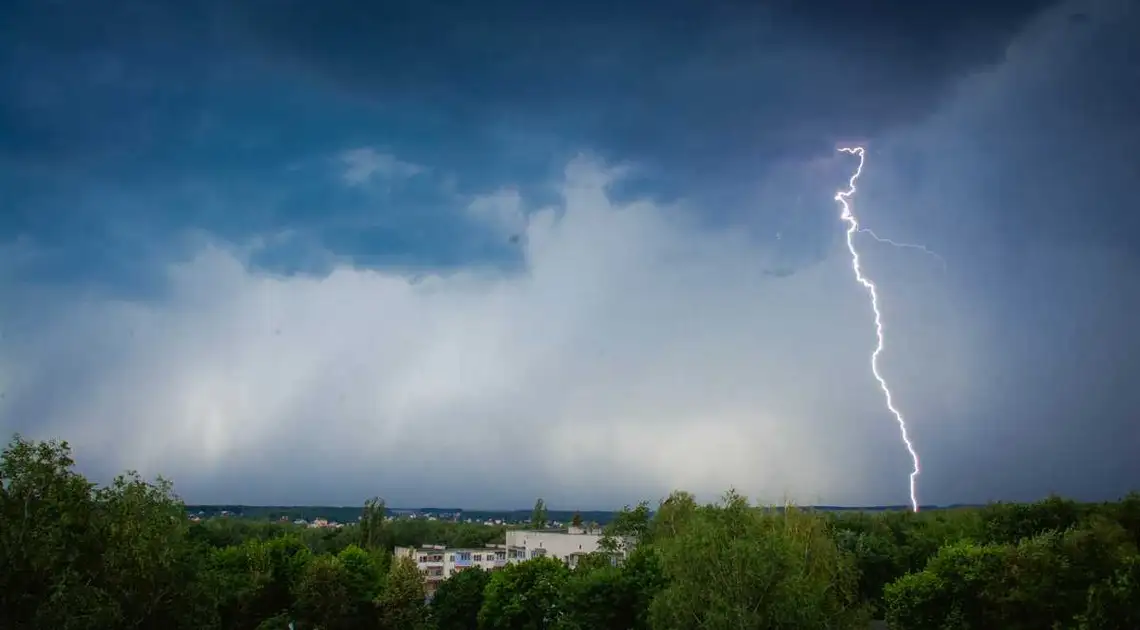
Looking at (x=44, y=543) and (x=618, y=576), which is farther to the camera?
(x=618, y=576)

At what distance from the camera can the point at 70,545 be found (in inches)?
833

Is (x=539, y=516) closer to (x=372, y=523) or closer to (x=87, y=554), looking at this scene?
(x=372, y=523)

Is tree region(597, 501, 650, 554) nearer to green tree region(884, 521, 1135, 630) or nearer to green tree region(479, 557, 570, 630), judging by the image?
green tree region(479, 557, 570, 630)

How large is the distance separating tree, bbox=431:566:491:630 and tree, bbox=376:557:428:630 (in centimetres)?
301

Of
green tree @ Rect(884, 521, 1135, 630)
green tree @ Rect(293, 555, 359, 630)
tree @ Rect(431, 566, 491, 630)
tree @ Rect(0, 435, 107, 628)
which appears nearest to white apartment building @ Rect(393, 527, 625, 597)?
tree @ Rect(431, 566, 491, 630)

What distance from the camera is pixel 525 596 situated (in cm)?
4662

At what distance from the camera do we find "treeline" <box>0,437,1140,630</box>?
824 inches

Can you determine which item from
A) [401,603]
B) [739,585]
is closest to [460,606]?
[401,603]

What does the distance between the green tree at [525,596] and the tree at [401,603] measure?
4.01m

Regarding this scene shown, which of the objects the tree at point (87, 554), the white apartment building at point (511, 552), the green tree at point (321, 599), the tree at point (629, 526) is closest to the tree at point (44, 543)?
the tree at point (87, 554)

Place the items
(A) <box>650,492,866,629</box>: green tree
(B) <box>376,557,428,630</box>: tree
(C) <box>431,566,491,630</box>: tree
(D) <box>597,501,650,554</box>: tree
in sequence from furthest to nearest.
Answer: (D) <box>597,501,650,554</box>: tree, (C) <box>431,566,491,630</box>: tree, (B) <box>376,557,428,630</box>: tree, (A) <box>650,492,866,629</box>: green tree

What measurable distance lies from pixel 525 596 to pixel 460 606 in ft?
20.9

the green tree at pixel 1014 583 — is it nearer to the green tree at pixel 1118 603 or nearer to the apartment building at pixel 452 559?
the green tree at pixel 1118 603

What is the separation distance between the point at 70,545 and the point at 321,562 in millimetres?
25559
